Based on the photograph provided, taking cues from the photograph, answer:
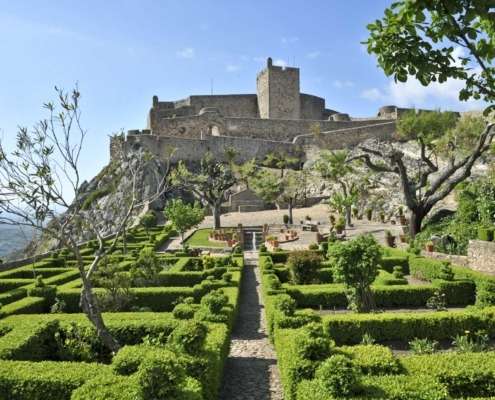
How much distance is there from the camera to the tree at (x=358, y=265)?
11.6 m

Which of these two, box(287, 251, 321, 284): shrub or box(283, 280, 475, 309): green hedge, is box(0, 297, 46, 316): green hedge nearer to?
box(283, 280, 475, 309): green hedge

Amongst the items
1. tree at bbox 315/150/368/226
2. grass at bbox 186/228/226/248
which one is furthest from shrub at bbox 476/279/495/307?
grass at bbox 186/228/226/248

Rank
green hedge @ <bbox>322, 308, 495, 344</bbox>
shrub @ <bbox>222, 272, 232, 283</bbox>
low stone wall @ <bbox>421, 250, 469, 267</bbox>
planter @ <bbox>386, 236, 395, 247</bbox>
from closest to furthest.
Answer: green hedge @ <bbox>322, 308, 495, 344</bbox> → shrub @ <bbox>222, 272, 232, 283</bbox> → low stone wall @ <bbox>421, 250, 469, 267</bbox> → planter @ <bbox>386, 236, 395, 247</bbox>

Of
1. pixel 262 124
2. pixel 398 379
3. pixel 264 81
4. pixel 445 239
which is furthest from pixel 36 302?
pixel 264 81

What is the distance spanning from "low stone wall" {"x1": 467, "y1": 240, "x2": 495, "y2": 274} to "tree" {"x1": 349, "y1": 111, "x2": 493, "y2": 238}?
22.9 feet

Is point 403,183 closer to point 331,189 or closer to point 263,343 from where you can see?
point 263,343

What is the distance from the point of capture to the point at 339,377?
223 inches

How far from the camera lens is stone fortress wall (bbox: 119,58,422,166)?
168 ft

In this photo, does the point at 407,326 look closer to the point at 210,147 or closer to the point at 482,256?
the point at 482,256

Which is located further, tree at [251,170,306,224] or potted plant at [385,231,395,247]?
tree at [251,170,306,224]

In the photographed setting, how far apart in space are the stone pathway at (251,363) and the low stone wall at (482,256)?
8.47 m

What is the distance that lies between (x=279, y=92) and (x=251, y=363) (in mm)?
53253

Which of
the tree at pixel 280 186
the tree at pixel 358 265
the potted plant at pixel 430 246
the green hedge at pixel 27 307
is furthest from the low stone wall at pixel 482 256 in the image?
the tree at pixel 280 186

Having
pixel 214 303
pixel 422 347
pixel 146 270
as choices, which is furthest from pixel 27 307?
pixel 422 347
